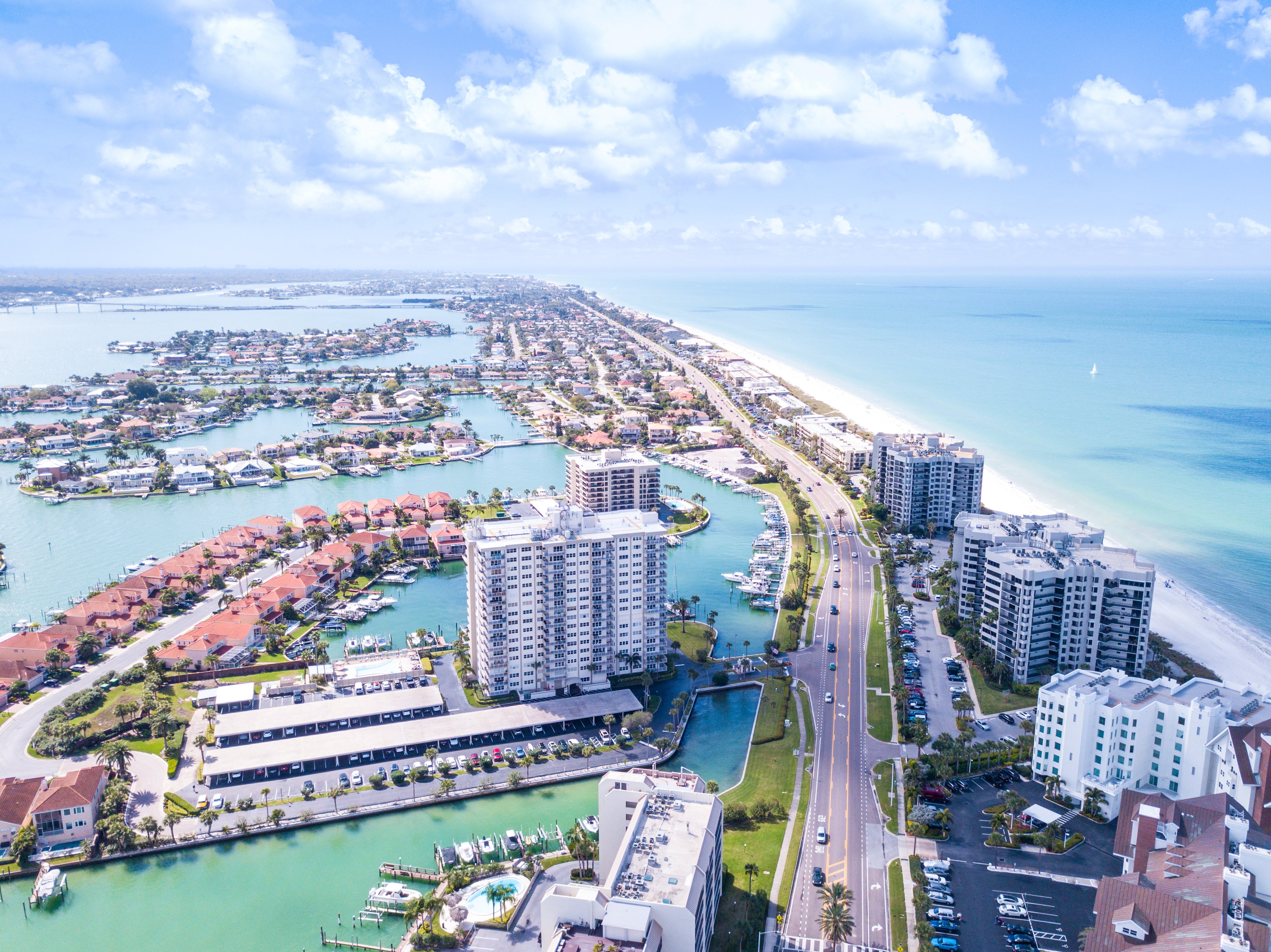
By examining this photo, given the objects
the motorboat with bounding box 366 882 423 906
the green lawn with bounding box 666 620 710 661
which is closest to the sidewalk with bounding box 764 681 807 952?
the green lawn with bounding box 666 620 710 661

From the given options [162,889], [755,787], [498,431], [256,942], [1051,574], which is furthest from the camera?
[498,431]

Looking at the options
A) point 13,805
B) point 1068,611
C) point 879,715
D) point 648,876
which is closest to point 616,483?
point 879,715

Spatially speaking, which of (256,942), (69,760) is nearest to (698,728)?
(256,942)

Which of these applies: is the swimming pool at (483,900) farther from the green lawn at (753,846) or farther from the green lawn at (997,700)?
the green lawn at (997,700)

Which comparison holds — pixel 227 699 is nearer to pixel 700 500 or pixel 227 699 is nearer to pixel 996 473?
pixel 700 500

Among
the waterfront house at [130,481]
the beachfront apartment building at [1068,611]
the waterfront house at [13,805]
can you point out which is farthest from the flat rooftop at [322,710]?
the waterfront house at [130,481]
